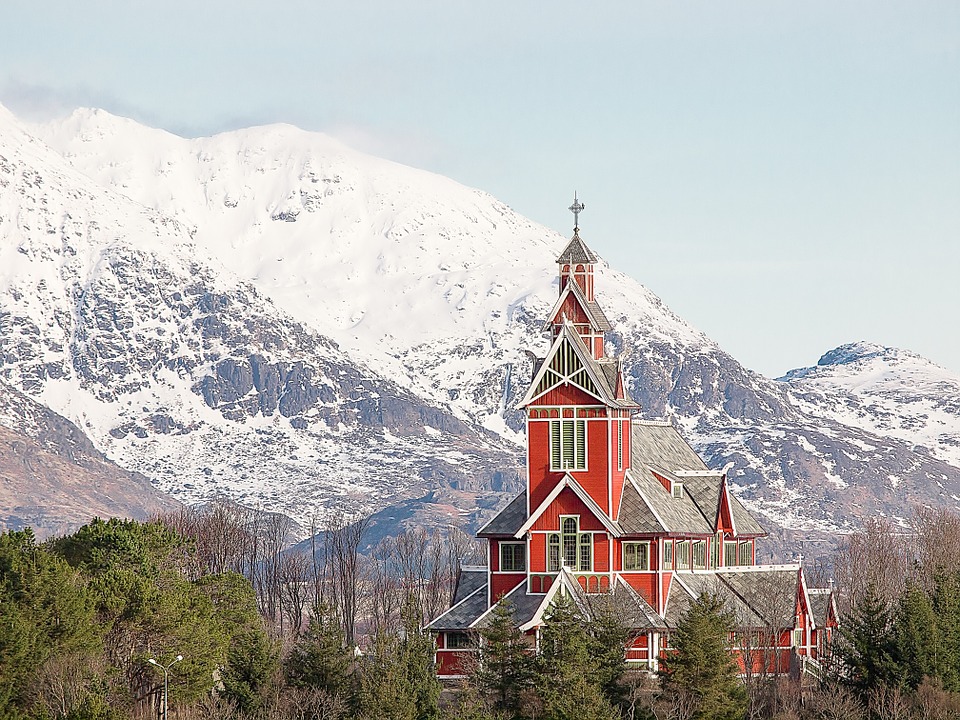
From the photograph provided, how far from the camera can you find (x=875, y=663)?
4176 inches

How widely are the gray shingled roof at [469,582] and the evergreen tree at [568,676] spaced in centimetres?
2180

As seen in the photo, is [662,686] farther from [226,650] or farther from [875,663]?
[226,650]

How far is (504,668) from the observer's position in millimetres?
102812

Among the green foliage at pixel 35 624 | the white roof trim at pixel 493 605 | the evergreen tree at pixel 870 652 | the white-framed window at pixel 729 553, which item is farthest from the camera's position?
the white-framed window at pixel 729 553

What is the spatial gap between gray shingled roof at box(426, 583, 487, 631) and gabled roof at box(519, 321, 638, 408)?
12.2 m

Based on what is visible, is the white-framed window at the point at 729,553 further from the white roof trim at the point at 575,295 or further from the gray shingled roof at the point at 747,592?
the white roof trim at the point at 575,295

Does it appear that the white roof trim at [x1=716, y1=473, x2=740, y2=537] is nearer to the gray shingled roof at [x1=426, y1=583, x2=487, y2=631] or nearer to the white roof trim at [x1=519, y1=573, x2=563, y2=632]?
the white roof trim at [x1=519, y1=573, x2=563, y2=632]

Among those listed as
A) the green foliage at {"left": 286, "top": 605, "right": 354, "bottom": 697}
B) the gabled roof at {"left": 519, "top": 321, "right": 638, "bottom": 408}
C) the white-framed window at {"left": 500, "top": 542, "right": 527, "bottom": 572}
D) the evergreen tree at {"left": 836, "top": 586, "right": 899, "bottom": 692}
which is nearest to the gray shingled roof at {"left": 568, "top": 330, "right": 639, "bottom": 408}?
the gabled roof at {"left": 519, "top": 321, "right": 638, "bottom": 408}

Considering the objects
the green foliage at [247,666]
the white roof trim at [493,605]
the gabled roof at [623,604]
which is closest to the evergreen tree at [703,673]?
the gabled roof at [623,604]

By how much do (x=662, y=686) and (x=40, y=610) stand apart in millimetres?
31299

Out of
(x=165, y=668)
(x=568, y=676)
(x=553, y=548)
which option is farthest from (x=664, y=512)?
(x=165, y=668)

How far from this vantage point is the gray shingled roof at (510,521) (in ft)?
401

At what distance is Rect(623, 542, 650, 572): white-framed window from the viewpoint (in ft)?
396

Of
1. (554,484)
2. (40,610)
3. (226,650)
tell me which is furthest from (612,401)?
(40,610)
